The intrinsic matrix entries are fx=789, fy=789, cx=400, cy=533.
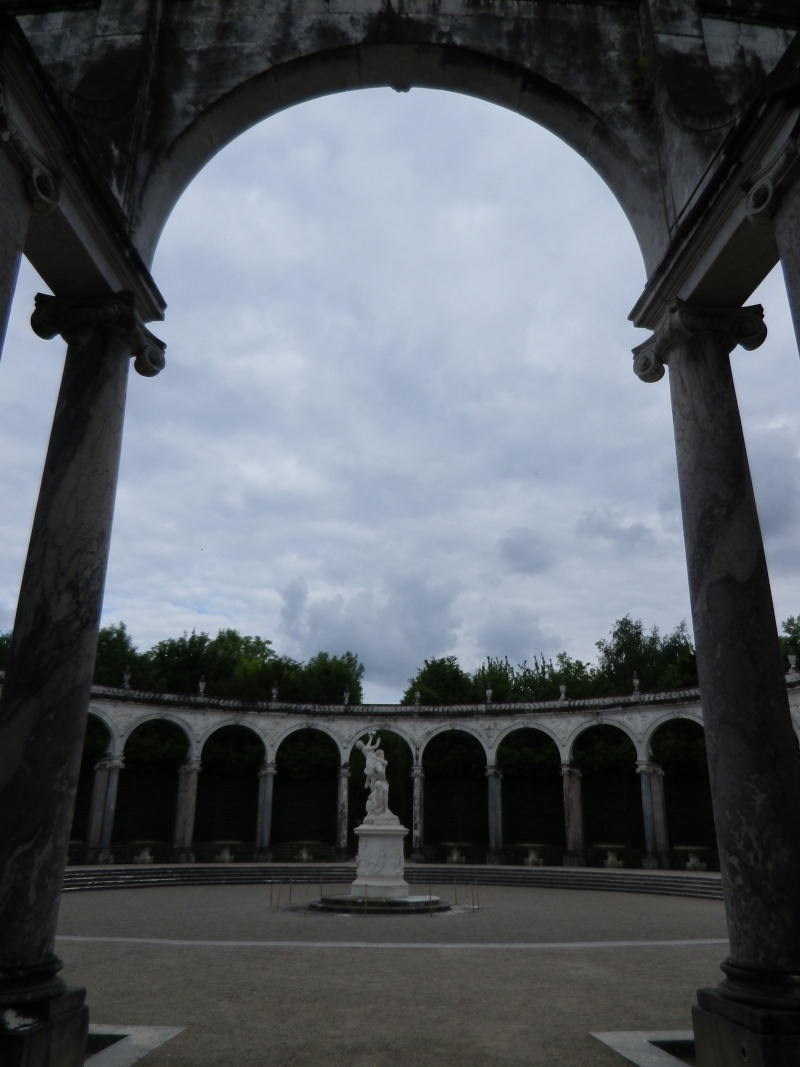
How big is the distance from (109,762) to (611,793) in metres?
27.5

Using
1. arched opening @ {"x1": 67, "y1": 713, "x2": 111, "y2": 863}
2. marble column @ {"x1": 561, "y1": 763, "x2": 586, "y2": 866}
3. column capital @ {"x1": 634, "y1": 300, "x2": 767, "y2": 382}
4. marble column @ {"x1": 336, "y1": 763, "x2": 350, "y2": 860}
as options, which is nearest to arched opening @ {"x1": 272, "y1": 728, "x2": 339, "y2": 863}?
marble column @ {"x1": 336, "y1": 763, "x2": 350, "y2": 860}

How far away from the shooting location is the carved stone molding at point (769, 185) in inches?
237

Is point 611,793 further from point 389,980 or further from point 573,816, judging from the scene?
point 389,980

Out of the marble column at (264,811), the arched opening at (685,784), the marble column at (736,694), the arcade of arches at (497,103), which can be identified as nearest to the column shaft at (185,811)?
the marble column at (264,811)

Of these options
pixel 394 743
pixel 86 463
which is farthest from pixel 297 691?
pixel 86 463

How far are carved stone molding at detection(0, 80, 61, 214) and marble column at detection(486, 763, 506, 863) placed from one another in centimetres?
4048

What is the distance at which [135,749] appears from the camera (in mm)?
45594

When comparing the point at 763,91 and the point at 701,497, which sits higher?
the point at 763,91

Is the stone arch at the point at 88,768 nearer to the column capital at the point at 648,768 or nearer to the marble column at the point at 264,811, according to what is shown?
the marble column at the point at 264,811

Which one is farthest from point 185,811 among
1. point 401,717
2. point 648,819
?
point 648,819

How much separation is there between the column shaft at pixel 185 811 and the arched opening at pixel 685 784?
2470 cm

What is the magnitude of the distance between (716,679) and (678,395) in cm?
292

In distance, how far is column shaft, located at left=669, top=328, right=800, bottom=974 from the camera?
6.19 meters

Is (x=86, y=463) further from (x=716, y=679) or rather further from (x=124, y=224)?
(x=716, y=679)
